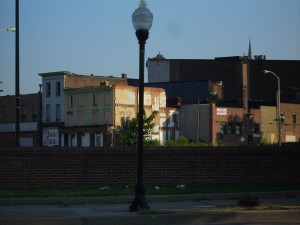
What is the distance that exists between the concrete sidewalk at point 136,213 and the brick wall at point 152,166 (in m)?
3.02

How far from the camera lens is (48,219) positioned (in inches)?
544

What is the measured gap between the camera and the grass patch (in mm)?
18141

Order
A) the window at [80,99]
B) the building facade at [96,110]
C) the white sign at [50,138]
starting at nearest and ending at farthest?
the white sign at [50,138], the building facade at [96,110], the window at [80,99]

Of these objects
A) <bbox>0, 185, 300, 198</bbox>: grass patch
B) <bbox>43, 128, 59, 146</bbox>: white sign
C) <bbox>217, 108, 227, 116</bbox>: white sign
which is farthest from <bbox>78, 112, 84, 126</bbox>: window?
<bbox>0, 185, 300, 198</bbox>: grass patch

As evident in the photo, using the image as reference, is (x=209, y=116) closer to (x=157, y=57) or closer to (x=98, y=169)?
(x=157, y=57)

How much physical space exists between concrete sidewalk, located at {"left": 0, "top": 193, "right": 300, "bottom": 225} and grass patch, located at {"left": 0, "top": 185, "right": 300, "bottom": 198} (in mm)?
786

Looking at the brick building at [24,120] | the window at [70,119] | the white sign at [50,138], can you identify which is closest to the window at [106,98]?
the window at [70,119]

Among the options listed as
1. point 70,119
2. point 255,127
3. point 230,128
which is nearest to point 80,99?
point 70,119

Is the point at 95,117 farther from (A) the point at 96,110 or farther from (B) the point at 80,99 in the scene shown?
(B) the point at 80,99

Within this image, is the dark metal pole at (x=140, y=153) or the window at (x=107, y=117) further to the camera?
the window at (x=107, y=117)

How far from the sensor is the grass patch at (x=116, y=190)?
18.1m

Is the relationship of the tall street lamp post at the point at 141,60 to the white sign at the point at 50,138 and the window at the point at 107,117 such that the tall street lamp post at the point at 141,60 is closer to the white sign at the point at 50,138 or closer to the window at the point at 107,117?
the white sign at the point at 50,138

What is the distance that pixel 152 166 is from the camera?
68.7ft

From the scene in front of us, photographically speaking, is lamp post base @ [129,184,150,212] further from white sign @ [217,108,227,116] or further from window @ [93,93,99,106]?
window @ [93,93,99,106]
